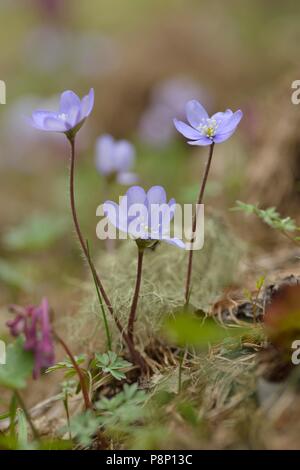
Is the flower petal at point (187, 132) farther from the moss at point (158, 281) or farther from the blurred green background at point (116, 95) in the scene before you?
the blurred green background at point (116, 95)

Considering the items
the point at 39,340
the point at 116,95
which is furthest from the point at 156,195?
the point at 116,95

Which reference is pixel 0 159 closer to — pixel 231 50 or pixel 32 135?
pixel 32 135

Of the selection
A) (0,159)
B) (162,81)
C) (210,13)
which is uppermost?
(210,13)

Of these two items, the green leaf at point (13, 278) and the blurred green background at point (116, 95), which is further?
the blurred green background at point (116, 95)

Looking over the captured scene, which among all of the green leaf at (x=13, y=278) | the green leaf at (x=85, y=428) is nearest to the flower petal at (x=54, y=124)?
the green leaf at (x=85, y=428)
